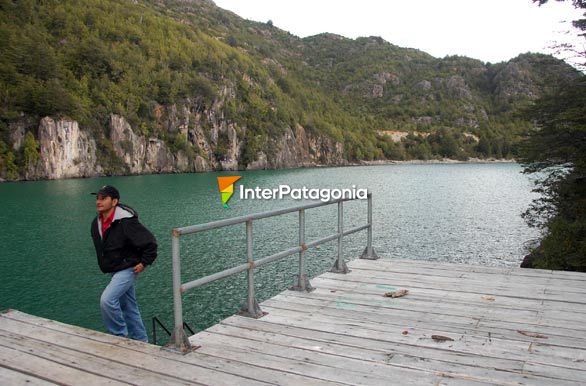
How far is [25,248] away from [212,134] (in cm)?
9633

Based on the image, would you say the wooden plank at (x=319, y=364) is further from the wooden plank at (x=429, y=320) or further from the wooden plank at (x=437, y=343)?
the wooden plank at (x=429, y=320)

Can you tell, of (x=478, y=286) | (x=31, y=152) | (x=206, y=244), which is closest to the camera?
(x=478, y=286)

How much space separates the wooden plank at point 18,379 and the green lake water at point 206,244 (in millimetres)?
7992

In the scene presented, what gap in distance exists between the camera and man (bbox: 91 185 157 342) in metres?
4.95

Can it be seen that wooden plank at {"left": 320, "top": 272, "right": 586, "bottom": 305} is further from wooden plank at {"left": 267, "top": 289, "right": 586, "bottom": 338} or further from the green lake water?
the green lake water

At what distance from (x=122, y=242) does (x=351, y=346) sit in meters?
2.54

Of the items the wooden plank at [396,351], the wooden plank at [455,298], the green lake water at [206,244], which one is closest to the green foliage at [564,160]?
the green lake water at [206,244]

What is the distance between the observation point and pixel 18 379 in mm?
3750

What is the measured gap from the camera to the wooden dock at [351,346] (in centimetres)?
377

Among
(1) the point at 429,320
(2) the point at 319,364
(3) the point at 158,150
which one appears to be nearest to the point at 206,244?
(1) the point at 429,320

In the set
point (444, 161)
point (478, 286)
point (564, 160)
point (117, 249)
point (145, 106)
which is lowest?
point (478, 286)

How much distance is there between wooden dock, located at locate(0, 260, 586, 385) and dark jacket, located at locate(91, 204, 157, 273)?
0.73 metres

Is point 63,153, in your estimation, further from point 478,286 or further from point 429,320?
point 429,320

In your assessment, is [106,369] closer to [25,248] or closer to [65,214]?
[25,248]
